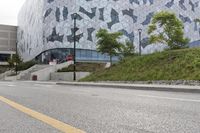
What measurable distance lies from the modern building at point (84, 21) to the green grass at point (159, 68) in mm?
48143

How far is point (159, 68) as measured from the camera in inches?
1297

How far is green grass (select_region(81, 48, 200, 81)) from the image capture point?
29516 millimetres

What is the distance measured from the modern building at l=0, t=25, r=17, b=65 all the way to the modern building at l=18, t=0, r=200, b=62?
47.5 feet

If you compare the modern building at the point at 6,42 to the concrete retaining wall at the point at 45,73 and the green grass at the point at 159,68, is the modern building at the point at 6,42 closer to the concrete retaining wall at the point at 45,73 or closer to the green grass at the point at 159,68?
the concrete retaining wall at the point at 45,73

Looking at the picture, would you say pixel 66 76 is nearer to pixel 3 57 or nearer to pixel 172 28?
pixel 172 28

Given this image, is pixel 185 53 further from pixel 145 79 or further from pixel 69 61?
pixel 69 61

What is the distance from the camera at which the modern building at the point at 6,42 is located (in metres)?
118

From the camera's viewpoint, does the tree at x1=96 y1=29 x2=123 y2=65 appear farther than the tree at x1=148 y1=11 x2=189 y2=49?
Yes

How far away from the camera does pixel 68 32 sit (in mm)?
88812

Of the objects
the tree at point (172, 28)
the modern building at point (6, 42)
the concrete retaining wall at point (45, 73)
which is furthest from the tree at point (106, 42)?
the modern building at point (6, 42)

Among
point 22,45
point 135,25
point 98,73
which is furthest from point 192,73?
point 22,45

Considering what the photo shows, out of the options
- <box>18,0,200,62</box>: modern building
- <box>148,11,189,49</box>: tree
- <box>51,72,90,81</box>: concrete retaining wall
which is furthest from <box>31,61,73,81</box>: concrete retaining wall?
<box>148,11,189,49</box>: tree

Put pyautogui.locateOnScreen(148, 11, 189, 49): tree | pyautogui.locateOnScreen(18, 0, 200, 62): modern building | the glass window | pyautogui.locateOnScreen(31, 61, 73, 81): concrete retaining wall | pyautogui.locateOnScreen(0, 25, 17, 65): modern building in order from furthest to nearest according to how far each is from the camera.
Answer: pyautogui.locateOnScreen(0, 25, 17, 65): modern building, the glass window, pyautogui.locateOnScreen(18, 0, 200, 62): modern building, pyautogui.locateOnScreen(31, 61, 73, 81): concrete retaining wall, pyautogui.locateOnScreen(148, 11, 189, 49): tree

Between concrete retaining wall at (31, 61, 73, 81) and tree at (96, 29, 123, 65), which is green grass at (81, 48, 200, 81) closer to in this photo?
tree at (96, 29, 123, 65)
